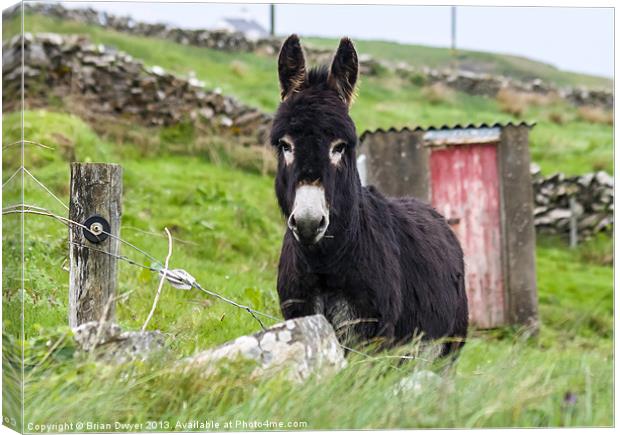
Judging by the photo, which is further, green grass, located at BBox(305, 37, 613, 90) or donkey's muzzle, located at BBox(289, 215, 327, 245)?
green grass, located at BBox(305, 37, 613, 90)

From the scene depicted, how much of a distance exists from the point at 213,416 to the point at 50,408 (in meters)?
0.86

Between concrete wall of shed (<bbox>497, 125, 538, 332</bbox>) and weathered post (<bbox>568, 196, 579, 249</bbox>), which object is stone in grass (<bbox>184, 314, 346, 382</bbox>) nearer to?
concrete wall of shed (<bbox>497, 125, 538, 332</bbox>)

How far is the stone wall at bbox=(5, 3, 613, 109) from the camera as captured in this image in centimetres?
1654

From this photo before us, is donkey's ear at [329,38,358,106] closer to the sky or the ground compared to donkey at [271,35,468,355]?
closer to the sky

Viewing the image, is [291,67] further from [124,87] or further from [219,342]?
[124,87]

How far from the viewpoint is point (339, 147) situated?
5777 mm

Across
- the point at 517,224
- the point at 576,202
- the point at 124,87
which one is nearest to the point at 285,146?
the point at 517,224

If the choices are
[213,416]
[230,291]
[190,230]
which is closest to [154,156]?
[190,230]

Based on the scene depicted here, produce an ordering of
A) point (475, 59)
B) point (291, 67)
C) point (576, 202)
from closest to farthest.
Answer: point (291, 67) → point (475, 59) → point (576, 202)

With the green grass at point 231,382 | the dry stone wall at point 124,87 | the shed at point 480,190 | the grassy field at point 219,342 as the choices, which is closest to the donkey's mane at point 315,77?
the grassy field at point 219,342

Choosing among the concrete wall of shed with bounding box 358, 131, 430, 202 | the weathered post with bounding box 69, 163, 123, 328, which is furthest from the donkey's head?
the concrete wall of shed with bounding box 358, 131, 430, 202

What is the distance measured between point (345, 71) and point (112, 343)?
6.99 ft

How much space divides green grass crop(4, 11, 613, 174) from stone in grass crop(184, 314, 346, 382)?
9.47 metres

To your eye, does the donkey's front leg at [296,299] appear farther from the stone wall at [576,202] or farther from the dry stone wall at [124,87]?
the dry stone wall at [124,87]
